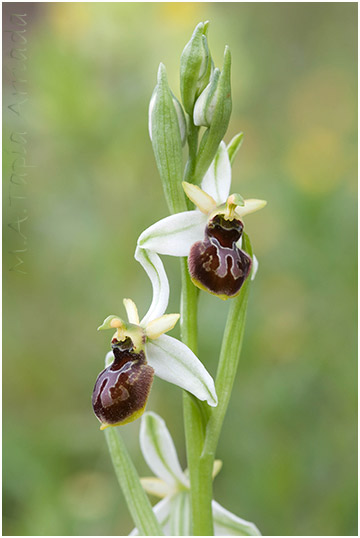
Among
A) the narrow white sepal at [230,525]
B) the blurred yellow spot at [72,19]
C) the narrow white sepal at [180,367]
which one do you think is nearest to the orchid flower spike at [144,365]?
the narrow white sepal at [180,367]

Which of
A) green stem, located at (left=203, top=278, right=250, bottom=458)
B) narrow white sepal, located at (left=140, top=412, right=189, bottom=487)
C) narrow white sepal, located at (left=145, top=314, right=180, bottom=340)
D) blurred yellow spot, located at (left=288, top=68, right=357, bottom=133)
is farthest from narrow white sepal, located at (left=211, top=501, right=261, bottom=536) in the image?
blurred yellow spot, located at (left=288, top=68, right=357, bottom=133)

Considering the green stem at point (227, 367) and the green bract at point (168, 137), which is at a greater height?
the green bract at point (168, 137)

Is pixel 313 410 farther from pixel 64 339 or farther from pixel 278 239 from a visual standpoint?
pixel 64 339

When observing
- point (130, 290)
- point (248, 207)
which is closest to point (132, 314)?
point (248, 207)

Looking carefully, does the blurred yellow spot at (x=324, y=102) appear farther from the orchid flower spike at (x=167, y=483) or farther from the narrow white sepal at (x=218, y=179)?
the orchid flower spike at (x=167, y=483)

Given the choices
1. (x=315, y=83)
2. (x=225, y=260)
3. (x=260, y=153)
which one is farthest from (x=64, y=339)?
(x=315, y=83)

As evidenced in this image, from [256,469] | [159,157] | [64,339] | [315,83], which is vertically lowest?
[256,469]
